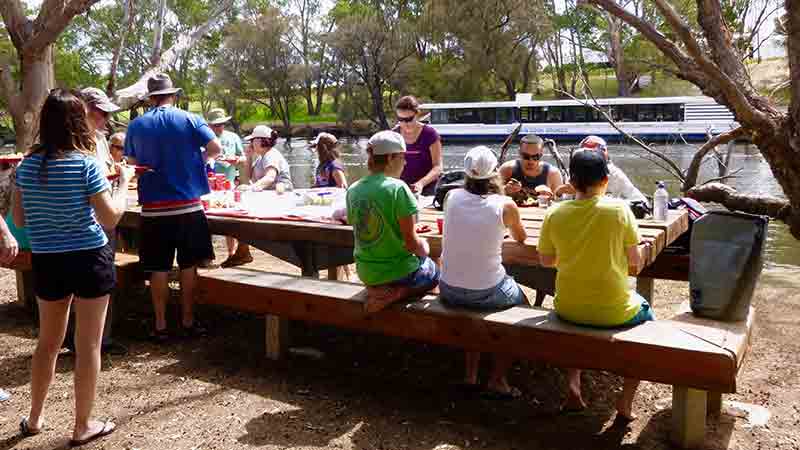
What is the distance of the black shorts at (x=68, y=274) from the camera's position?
9.52ft

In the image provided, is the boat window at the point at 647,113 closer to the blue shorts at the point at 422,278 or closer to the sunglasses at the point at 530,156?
the sunglasses at the point at 530,156

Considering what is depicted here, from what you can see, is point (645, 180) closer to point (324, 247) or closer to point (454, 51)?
point (324, 247)

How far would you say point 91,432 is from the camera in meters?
3.14

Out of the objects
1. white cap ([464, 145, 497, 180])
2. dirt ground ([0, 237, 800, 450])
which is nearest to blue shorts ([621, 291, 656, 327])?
dirt ground ([0, 237, 800, 450])

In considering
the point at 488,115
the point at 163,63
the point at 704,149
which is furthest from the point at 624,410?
the point at 488,115

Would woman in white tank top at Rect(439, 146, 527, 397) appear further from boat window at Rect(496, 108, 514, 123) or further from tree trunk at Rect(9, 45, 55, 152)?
boat window at Rect(496, 108, 514, 123)

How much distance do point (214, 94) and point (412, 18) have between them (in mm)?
14790

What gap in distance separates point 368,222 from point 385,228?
3.4 inches

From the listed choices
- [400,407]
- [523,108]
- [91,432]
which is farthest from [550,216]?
[523,108]

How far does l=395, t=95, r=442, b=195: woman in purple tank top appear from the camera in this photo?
5.37m

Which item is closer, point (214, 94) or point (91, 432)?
point (91, 432)

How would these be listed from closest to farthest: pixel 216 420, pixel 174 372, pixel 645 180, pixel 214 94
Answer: pixel 216 420 < pixel 174 372 < pixel 645 180 < pixel 214 94

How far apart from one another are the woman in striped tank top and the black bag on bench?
259 cm

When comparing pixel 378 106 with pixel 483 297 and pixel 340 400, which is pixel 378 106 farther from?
pixel 483 297
